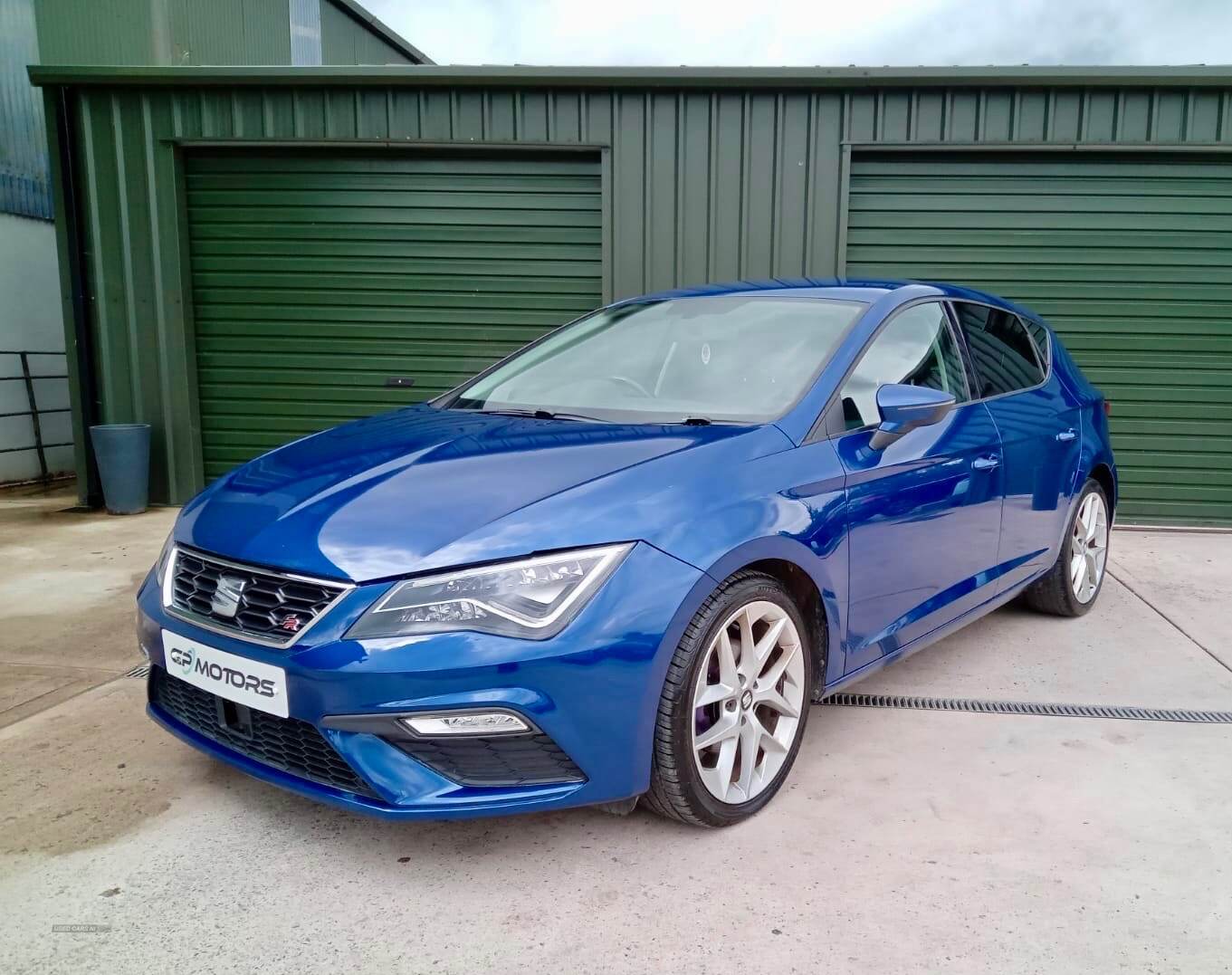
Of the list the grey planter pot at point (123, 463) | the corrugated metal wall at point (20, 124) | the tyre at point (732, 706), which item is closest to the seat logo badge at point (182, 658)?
the tyre at point (732, 706)

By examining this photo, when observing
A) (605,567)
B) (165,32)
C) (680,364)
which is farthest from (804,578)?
(165,32)

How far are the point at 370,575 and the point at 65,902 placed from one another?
3.42 ft

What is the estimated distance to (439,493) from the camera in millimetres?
2264

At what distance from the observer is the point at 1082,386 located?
172 inches

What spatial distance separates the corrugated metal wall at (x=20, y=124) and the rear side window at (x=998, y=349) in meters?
9.53

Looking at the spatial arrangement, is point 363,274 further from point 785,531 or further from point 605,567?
point 605,567

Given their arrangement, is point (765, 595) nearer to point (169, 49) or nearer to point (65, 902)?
point (65, 902)

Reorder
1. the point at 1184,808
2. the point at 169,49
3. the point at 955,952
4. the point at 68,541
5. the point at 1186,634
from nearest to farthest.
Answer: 1. the point at 955,952
2. the point at 1184,808
3. the point at 1186,634
4. the point at 68,541
5. the point at 169,49

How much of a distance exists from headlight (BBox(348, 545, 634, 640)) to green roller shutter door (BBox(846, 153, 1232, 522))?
5473 millimetres

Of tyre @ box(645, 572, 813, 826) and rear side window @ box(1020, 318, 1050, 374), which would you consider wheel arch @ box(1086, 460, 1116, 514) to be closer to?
rear side window @ box(1020, 318, 1050, 374)

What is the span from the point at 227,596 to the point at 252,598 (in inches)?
3.4

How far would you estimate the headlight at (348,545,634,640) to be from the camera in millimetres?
1991

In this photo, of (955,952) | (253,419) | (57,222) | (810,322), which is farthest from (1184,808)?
(57,222)

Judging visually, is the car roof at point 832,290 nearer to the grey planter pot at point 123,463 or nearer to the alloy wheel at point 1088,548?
the alloy wheel at point 1088,548
